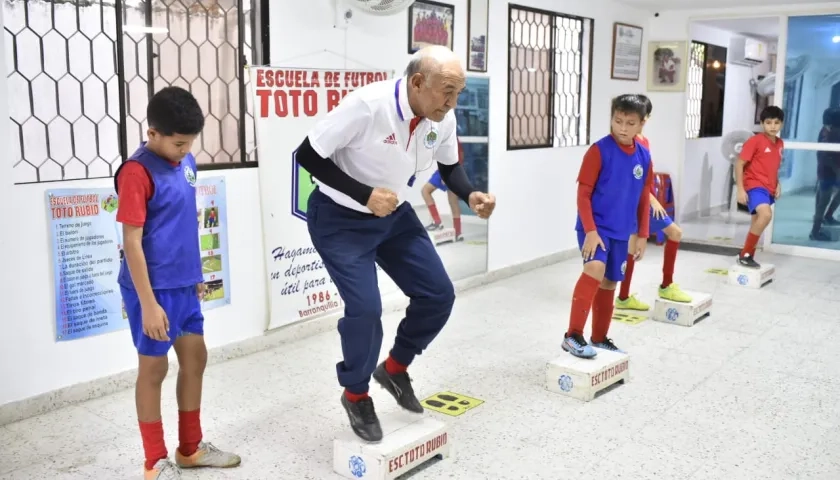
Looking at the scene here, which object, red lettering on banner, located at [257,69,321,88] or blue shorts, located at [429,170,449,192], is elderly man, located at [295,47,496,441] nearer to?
red lettering on banner, located at [257,69,321,88]

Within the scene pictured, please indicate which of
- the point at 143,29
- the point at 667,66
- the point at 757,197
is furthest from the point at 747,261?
the point at 143,29

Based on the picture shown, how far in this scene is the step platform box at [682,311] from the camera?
4609 millimetres

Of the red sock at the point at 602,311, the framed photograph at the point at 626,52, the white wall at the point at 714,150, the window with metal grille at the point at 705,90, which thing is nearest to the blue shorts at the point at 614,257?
the red sock at the point at 602,311

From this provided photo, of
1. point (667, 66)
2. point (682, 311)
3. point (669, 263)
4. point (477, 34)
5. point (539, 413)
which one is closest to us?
point (539, 413)

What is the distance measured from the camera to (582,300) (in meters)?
3.61

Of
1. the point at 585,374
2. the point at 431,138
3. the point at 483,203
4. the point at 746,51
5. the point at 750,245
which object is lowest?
the point at 585,374

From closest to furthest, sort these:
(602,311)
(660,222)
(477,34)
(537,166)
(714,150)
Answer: (602,311) → (660,222) → (477,34) → (537,166) → (714,150)

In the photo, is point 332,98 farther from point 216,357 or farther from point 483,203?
point 483,203

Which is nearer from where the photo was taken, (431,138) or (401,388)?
(431,138)

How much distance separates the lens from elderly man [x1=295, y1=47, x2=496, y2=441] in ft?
7.84

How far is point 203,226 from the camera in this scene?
375 cm

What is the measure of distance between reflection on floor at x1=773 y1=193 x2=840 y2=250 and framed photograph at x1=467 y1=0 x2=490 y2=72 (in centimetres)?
367

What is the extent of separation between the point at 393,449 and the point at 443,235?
291cm

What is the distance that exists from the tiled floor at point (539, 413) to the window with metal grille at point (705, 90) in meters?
4.56
